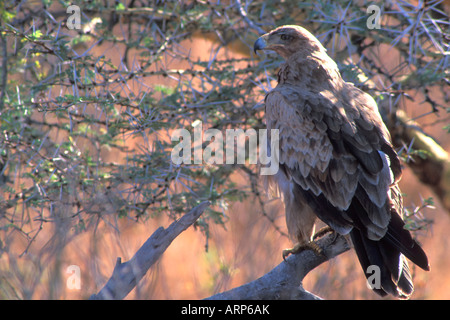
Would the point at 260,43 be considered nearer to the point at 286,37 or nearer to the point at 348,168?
the point at 286,37

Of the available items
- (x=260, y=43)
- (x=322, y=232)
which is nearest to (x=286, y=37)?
(x=260, y=43)

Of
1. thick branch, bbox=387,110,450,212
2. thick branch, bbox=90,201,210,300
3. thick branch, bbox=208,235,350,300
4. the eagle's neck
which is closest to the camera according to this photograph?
thick branch, bbox=90,201,210,300

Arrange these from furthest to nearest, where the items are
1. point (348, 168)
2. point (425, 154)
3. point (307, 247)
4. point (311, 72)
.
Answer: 1. point (425, 154)
2. point (311, 72)
3. point (307, 247)
4. point (348, 168)

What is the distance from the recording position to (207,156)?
4.28 meters

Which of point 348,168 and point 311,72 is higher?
point 311,72

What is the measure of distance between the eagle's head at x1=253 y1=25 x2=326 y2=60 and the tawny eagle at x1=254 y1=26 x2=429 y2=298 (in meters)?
0.13

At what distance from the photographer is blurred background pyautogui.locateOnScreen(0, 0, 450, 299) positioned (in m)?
3.61

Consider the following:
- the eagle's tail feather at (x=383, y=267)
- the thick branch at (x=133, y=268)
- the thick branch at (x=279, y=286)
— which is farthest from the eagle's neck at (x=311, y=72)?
the thick branch at (x=133, y=268)

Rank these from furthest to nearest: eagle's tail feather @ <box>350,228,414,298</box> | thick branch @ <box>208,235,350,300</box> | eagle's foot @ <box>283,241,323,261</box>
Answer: eagle's foot @ <box>283,241,323,261</box> → eagle's tail feather @ <box>350,228,414,298</box> → thick branch @ <box>208,235,350,300</box>

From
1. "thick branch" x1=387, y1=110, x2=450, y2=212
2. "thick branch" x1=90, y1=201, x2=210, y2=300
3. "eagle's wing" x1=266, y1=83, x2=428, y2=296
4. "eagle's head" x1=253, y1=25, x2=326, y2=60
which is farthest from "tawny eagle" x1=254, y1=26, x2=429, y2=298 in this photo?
"thick branch" x1=387, y1=110, x2=450, y2=212

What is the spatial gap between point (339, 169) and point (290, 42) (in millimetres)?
1178

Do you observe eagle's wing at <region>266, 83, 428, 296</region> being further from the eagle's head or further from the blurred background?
the blurred background

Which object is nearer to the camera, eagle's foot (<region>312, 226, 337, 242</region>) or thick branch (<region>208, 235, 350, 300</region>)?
thick branch (<region>208, 235, 350, 300</region>)

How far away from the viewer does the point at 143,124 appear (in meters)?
3.64
